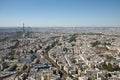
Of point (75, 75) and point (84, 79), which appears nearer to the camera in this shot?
point (84, 79)

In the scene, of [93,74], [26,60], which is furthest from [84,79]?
[26,60]

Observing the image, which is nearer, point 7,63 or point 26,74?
point 26,74

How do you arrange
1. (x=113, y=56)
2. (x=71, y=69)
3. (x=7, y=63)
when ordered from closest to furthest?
(x=71, y=69) < (x=7, y=63) < (x=113, y=56)

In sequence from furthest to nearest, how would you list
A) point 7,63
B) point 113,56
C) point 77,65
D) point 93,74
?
1. point 113,56
2. point 7,63
3. point 77,65
4. point 93,74

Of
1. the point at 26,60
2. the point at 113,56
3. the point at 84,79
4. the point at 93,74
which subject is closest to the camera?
the point at 84,79

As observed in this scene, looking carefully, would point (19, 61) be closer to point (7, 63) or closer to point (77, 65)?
point (7, 63)

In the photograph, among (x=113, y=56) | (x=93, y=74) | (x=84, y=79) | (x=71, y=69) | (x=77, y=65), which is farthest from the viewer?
(x=113, y=56)

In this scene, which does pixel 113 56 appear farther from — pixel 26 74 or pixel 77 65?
pixel 26 74

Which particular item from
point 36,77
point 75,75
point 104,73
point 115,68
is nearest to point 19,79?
point 36,77

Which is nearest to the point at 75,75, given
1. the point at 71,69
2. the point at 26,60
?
the point at 71,69
